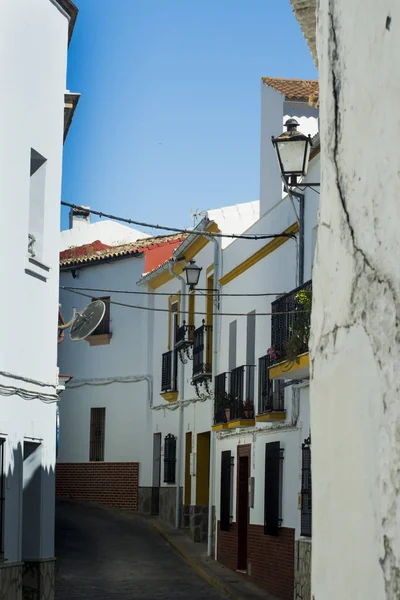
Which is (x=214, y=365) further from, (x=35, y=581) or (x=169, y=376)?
(x=35, y=581)

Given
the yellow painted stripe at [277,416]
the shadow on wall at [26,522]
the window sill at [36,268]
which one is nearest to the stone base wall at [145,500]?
the yellow painted stripe at [277,416]

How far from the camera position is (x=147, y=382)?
1169 inches

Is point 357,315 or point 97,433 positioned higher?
point 357,315

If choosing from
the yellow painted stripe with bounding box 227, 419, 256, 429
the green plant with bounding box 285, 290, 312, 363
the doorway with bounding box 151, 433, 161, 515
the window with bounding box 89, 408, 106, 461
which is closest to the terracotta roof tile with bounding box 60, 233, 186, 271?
the window with bounding box 89, 408, 106, 461

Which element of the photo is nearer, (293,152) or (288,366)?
(293,152)

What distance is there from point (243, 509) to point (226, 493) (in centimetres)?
107

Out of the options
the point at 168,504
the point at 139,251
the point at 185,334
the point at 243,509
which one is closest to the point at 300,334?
the point at 243,509

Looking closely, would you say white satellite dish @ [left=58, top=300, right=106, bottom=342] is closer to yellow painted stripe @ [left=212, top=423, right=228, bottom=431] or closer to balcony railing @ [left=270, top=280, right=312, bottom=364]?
balcony railing @ [left=270, top=280, right=312, bottom=364]

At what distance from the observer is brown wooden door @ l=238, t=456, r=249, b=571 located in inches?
775

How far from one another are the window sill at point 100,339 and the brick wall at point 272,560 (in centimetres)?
1221

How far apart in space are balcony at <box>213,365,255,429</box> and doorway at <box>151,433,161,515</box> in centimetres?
755

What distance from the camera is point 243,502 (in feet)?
65.4

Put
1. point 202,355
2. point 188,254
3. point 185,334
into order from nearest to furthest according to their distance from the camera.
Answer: point 202,355 → point 185,334 → point 188,254

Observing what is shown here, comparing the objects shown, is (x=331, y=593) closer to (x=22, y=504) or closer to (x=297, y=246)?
(x=22, y=504)
